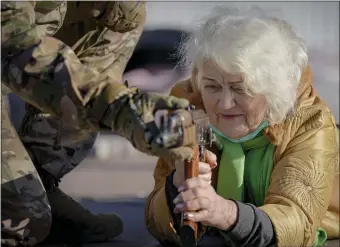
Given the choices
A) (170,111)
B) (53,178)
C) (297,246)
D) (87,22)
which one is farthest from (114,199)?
(170,111)

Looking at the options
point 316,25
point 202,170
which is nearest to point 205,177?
point 202,170

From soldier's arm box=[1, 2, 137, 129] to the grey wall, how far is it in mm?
1328

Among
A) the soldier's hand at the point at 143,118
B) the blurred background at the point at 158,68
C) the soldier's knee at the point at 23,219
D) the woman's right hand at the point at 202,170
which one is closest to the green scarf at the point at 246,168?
the woman's right hand at the point at 202,170

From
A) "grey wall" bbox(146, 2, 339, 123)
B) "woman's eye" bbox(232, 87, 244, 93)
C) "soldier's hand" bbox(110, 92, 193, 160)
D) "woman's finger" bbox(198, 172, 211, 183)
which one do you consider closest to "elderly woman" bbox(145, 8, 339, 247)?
"woman's eye" bbox(232, 87, 244, 93)

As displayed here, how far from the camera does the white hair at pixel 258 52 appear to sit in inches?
74.9

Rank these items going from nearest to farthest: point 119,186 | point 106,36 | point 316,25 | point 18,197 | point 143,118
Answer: point 143,118, point 18,197, point 106,36, point 119,186, point 316,25

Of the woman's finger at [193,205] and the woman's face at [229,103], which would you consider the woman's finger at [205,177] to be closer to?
the woman's finger at [193,205]

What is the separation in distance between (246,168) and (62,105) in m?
0.72

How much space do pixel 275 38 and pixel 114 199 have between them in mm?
1003

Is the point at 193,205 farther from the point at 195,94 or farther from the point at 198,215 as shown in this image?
the point at 195,94

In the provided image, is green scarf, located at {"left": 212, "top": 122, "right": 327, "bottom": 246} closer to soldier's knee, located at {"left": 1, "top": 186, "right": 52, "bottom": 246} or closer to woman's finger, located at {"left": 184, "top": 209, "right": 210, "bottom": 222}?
woman's finger, located at {"left": 184, "top": 209, "right": 210, "bottom": 222}

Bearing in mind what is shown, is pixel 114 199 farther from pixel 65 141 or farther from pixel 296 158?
pixel 296 158

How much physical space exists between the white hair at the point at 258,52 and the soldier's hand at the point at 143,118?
1.71ft

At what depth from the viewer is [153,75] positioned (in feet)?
12.4
